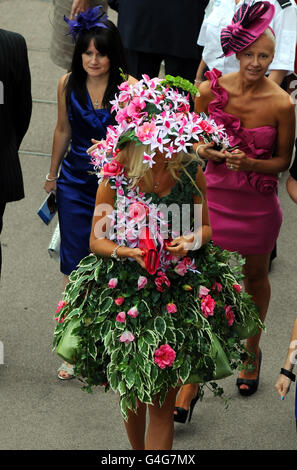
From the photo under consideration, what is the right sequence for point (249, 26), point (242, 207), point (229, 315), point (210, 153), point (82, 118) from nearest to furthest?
point (229, 315) < point (249, 26) < point (210, 153) < point (242, 207) < point (82, 118)

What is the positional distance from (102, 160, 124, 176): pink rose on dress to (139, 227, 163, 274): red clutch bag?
268 millimetres

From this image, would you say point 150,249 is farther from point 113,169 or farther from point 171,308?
point 113,169

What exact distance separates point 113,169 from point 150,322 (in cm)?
66

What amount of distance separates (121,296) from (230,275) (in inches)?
22.9

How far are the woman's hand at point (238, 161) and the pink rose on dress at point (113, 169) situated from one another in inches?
35.1

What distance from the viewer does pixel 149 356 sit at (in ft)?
11.7

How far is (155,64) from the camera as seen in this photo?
21.7 feet

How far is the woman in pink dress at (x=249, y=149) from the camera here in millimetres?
4336

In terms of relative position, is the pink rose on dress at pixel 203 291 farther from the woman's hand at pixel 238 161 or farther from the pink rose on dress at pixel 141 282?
the woman's hand at pixel 238 161

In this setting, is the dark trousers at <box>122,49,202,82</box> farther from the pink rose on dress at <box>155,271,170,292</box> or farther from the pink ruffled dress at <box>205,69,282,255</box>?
the pink rose on dress at <box>155,271,170,292</box>

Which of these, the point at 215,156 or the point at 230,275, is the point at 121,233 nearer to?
the point at 230,275

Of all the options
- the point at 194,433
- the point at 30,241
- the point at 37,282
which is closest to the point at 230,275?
the point at 194,433

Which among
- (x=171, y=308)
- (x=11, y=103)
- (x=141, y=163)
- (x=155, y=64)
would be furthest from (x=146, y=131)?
(x=155, y=64)

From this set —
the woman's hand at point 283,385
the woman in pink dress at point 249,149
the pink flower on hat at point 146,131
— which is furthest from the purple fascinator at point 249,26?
the woman's hand at point 283,385
